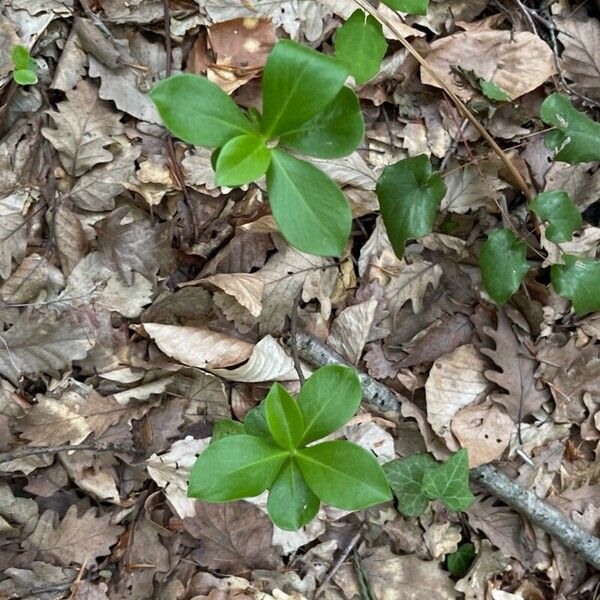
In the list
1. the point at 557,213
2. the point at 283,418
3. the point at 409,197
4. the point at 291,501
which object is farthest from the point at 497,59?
the point at 291,501

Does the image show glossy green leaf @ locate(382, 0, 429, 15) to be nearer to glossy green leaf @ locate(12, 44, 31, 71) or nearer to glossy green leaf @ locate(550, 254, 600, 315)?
glossy green leaf @ locate(550, 254, 600, 315)

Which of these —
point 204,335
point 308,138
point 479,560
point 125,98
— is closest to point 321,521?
point 479,560

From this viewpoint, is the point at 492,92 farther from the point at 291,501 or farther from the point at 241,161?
the point at 291,501

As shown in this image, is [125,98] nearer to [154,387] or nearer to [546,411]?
[154,387]

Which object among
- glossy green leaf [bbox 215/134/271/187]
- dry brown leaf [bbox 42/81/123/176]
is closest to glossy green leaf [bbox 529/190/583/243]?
glossy green leaf [bbox 215/134/271/187]

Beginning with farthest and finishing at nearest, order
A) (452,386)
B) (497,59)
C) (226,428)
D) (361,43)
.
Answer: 1. (497,59)
2. (452,386)
3. (226,428)
4. (361,43)

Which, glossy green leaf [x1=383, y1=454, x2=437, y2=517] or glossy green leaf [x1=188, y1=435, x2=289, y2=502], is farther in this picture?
glossy green leaf [x1=383, y1=454, x2=437, y2=517]

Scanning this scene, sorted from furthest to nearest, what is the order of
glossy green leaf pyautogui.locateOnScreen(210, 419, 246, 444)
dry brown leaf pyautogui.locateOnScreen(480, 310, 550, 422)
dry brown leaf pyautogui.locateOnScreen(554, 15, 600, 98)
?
dry brown leaf pyautogui.locateOnScreen(554, 15, 600, 98) → dry brown leaf pyautogui.locateOnScreen(480, 310, 550, 422) → glossy green leaf pyautogui.locateOnScreen(210, 419, 246, 444)
